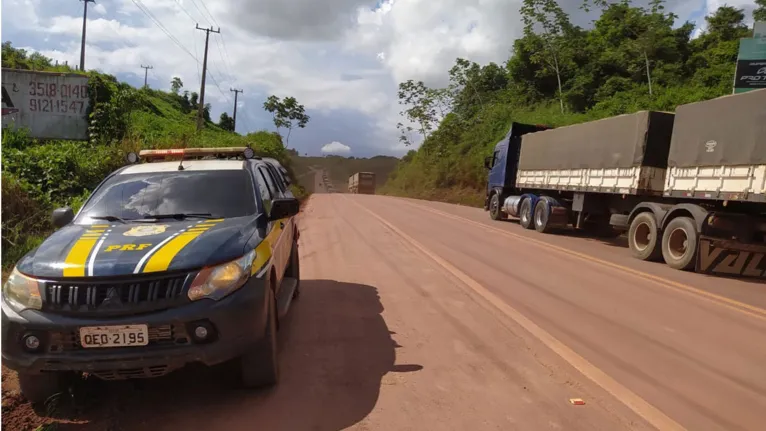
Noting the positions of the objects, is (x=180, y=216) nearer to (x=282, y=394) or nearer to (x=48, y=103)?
(x=282, y=394)

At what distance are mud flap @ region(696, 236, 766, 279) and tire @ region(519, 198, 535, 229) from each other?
24.8 ft

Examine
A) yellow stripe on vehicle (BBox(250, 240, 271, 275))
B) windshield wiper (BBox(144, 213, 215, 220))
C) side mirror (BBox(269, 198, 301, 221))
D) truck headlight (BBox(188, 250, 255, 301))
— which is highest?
side mirror (BBox(269, 198, 301, 221))

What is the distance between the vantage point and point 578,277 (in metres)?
8.61

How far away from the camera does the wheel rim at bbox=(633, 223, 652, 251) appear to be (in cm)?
1131

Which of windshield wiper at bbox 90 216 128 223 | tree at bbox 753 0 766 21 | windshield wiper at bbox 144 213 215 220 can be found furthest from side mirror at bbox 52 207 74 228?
tree at bbox 753 0 766 21

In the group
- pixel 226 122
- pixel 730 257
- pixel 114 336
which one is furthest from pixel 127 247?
pixel 226 122

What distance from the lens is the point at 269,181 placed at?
6.16 metres

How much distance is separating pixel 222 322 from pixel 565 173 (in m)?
13.9

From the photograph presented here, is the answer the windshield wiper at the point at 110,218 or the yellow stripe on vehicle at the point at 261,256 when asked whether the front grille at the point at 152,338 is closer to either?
the yellow stripe on vehicle at the point at 261,256

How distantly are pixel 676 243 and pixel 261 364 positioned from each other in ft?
31.1

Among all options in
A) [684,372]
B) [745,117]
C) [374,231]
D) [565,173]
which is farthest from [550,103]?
[684,372]

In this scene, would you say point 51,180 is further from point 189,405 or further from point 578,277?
point 578,277

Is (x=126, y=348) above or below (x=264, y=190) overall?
below

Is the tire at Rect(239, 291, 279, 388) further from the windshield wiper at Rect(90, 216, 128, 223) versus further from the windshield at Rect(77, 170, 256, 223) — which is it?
the windshield wiper at Rect(90, 216, 128, 223)
